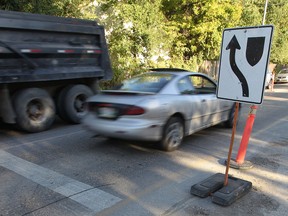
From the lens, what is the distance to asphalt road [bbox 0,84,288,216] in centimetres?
398

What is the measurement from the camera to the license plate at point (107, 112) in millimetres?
5770

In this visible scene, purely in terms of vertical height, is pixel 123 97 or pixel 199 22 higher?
pixel 199 22

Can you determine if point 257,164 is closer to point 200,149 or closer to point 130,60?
point 200,149

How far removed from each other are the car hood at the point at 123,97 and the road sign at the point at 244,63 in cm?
174

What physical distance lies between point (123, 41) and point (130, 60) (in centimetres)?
101

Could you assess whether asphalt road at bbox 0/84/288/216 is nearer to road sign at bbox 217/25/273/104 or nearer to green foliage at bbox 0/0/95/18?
road sign at bbox 217/25/273/104

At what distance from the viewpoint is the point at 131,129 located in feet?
18.2

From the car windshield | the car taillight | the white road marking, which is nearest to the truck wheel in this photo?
the white road marking

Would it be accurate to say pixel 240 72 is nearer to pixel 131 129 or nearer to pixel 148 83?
pixel 131 129

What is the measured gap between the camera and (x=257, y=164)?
5.65 metres

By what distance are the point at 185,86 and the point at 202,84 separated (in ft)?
3.65

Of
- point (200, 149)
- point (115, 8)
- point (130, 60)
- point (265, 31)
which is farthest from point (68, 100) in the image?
point (115, 8)

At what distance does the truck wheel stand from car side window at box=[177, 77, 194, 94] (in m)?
3.37

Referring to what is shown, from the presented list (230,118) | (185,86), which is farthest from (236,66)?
(230,118)
